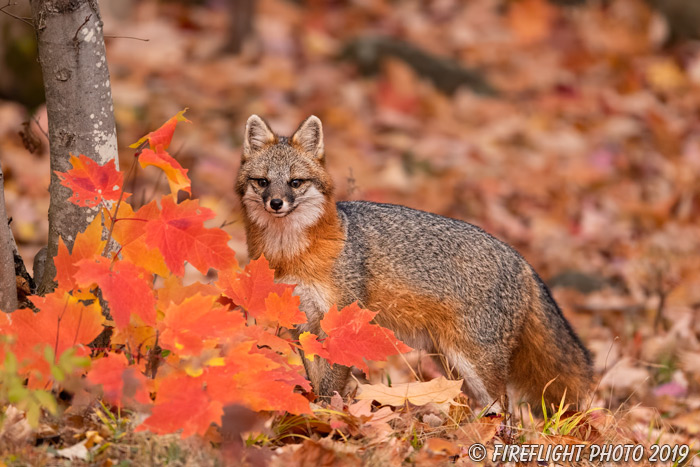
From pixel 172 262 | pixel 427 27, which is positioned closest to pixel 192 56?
pixel 427 27

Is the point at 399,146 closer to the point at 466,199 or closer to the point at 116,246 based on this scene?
the point at 466,199

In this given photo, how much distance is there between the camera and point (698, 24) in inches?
520

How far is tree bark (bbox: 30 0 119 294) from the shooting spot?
12.1 feet

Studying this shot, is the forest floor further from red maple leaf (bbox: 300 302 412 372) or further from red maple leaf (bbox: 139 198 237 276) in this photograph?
red maple leaf (bbox: 139 198 237 276)

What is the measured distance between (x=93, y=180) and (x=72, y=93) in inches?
22.1

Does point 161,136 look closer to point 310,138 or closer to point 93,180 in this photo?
point 93,180

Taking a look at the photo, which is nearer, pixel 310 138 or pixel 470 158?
pixel 310 138

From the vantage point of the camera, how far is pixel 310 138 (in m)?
4.80

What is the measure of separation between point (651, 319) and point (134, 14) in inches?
Result: 371

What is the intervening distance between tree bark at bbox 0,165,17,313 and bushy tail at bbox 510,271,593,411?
305 centimetres

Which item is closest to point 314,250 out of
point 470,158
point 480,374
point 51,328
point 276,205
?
point 276,205

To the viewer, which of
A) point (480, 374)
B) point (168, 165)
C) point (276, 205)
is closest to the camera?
point (168, 165)

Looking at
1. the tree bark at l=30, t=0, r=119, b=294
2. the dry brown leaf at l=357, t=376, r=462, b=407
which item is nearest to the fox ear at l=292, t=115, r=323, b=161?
the tree bark at l=30, t=0, r=119, b=294

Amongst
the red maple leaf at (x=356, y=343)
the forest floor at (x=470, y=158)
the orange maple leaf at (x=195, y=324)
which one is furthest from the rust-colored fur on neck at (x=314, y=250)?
the orange maple leaf at (x=195, y=324)
